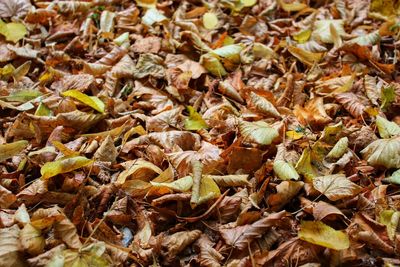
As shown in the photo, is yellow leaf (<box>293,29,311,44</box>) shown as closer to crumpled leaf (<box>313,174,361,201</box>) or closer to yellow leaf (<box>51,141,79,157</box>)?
crumpled leaf (<box>313,174,361,201</box>)

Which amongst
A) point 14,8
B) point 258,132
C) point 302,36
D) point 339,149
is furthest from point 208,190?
point 14,8

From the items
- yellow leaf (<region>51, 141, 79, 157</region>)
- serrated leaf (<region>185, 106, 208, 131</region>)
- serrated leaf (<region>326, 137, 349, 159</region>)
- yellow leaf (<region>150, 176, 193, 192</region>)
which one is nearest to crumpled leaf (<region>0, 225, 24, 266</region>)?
yellow leaf (<region>51, 141, 79, 157</region>)

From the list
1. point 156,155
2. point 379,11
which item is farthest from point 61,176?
point 379,11

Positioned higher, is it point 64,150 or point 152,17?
point 152,17

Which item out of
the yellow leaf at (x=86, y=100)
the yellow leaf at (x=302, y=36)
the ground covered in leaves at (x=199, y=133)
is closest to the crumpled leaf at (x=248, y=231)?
the ground covered in leaves at (x=199, y=133)

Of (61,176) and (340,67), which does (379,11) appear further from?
(61,176)

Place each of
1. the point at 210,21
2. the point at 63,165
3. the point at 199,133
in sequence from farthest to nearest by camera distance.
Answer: the point at 210,21 < the point at 199,133 < the point at 63,165

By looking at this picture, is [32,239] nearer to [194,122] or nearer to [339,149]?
[194,122]
